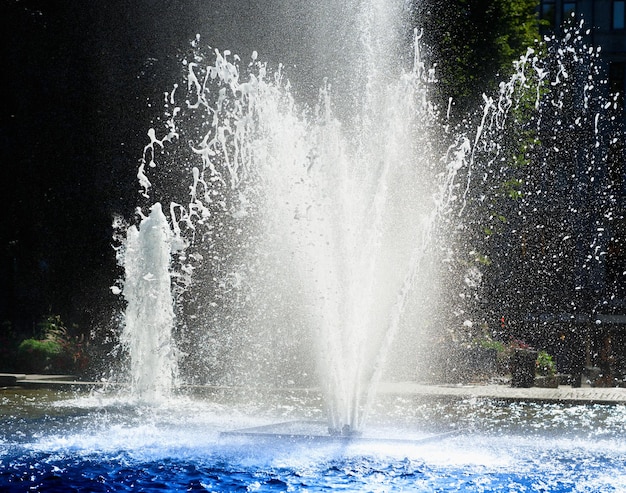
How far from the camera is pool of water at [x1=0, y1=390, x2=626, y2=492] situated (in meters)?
10.5

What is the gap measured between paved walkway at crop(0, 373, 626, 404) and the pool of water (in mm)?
1709

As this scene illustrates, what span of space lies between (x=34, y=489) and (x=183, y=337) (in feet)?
44.5

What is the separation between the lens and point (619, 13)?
46219mm

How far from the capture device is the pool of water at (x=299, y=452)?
10508 mm

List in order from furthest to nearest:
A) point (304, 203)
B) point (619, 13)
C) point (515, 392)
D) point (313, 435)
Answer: point (619, 13), point (515, 392), point (304, 203), point (313, 435)

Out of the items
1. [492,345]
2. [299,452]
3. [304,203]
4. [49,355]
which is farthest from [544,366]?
[299,452]

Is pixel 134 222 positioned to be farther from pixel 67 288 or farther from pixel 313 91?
pixel 313 91

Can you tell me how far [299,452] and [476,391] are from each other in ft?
28.8

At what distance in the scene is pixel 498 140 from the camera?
28.8 m

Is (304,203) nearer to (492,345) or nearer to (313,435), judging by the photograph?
(313,435)

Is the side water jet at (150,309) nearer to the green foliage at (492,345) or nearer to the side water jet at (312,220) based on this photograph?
the side water jet at (312,220)

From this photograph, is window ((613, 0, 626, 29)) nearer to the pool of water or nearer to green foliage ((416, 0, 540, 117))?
green foliage ((416, 0, 540, 117))

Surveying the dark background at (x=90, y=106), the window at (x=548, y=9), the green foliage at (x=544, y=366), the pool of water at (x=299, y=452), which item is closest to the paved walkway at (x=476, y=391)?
the green foliage at (x=544, y=366)

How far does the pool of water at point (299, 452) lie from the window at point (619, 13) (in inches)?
1289
